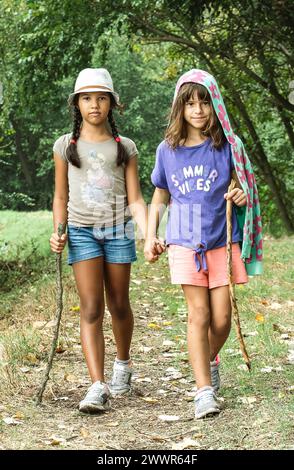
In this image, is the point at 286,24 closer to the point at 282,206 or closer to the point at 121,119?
the point at 282,206

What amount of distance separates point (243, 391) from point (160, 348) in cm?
172

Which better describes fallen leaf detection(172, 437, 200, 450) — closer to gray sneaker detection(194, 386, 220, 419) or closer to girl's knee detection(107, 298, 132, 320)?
gray sneaker detection(194, 386, 220, 419)

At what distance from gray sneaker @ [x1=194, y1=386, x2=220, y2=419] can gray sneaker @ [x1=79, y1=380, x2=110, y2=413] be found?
0.56 meters

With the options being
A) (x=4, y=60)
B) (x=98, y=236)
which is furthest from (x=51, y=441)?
(x=4, y=60)

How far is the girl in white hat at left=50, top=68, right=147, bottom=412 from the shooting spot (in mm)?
4902

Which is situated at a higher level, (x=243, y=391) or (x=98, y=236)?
(x=98, y=236)

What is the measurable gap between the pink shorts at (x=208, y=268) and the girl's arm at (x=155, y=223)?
0.37ft

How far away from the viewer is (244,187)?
4.62 m

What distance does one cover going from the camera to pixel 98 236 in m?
4.91

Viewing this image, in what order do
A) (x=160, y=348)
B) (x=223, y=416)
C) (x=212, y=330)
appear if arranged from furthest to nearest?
(x=160, y=348) < (x=212, y=330) < (x=223, y=416)

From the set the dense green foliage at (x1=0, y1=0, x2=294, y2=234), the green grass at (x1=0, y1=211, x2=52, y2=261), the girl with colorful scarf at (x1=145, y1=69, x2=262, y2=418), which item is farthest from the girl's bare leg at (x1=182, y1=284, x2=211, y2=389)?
the green grass at (x1=0, y1=211, x2=52, y2=261)

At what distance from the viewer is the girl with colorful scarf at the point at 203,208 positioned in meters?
4.64

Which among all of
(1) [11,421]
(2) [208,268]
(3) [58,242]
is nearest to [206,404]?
(2) [208,268]

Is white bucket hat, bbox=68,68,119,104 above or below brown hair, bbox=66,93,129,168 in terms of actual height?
above
